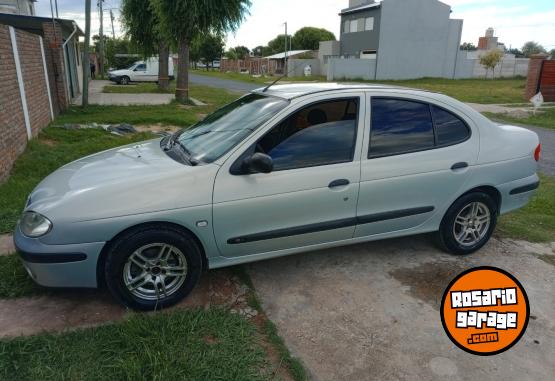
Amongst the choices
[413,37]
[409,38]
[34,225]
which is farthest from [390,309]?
[413,37]

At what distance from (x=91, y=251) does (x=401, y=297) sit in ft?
7.61

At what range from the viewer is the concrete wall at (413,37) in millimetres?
41312

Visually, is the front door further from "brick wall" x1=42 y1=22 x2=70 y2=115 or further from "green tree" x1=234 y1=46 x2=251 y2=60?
"green tree" x1=234 y1=46 x2=251 y2=60

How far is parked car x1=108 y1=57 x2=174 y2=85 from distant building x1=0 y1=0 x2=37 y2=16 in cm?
656

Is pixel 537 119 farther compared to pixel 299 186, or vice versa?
pixel 537 119

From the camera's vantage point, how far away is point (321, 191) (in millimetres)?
3383

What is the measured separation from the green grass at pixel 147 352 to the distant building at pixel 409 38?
135 feet

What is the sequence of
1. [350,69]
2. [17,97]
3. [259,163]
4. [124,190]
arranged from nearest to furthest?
[124,190] < [259,163] < [17,97] < [350,69]

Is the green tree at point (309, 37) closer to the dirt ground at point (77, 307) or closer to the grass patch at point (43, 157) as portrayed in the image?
the grass patch at point (43, 157)

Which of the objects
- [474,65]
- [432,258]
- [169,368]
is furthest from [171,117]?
[474,65]

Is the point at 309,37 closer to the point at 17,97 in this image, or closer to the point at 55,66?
the point at 55,66

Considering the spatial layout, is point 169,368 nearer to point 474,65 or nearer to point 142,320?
point 142,320

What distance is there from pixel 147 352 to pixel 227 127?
1899 mm

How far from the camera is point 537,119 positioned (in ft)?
48.4
